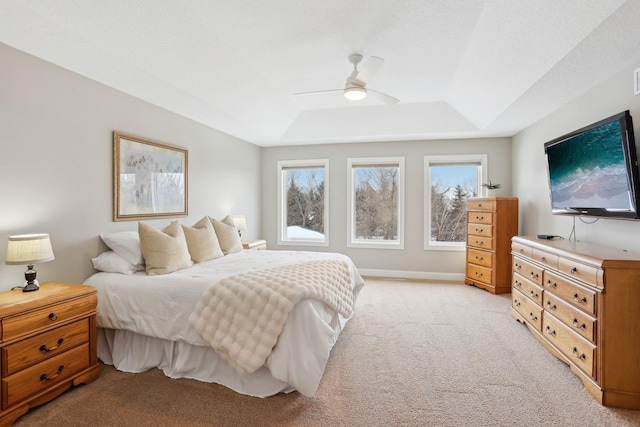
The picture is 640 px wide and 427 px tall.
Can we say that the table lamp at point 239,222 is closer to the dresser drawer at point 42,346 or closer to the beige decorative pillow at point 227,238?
the beige decorative pillow at point 227,238

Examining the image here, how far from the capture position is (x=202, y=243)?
11.2 ft

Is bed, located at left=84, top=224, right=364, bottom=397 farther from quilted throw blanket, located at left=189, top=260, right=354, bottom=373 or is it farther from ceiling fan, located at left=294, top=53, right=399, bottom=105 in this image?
ceiling fan, located at left=294, top=53, right=399, bottom=105

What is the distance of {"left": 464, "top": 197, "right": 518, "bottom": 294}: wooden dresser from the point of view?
4.59m

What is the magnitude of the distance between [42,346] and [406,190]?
16.7ft

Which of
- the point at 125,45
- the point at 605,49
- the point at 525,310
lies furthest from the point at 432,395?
the point at 125,45

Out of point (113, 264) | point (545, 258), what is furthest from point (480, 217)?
point (113, 264)

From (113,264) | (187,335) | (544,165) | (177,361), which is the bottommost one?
(177,361)

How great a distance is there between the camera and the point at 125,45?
2586 mm

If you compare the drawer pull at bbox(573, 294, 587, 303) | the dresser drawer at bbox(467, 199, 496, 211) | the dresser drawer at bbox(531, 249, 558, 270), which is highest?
the dresser drawer at bbox(467, 199, 496, 211)

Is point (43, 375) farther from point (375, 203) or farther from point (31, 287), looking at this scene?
point (375, 203)

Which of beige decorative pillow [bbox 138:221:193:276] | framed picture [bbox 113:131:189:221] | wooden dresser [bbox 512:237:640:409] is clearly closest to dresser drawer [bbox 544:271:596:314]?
wooden dresser [bbox 512:237:640:409]

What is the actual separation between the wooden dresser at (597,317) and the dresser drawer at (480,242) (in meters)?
1.85

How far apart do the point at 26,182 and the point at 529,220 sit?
18.9 feet

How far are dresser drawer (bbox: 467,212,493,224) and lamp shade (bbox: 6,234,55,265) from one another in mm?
5084
